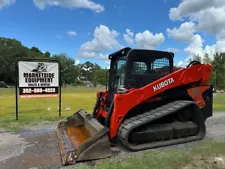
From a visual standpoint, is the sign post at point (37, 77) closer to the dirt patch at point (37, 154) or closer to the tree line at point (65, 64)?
the dirt patch at point (37, 154)

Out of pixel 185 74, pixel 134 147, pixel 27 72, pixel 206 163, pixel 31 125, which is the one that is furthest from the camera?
pixel 27 72

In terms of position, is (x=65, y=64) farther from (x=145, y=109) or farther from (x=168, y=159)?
(x=168, y=159)

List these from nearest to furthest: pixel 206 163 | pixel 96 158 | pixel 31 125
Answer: pixel 206 163 → pixel 96 158 → pixel 31 125

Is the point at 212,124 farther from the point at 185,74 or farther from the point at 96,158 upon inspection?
the point at 96,158

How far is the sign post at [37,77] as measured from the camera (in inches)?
364

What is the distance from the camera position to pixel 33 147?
5.83 m

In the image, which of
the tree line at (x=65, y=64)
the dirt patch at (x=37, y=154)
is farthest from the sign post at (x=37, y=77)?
the tree line at (x=65, y=64)

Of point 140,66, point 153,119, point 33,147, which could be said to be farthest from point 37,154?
point 140,66

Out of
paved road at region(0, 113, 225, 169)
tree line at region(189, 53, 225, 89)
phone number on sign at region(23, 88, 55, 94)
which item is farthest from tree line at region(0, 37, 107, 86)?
paved road at region(0, 113, 225, 169)

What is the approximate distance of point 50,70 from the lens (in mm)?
9703

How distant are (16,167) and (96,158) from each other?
143 centimetres

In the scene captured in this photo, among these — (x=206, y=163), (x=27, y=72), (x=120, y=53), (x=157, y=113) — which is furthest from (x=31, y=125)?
(x=206, y=163)

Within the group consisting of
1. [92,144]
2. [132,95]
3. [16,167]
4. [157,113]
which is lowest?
[16,167]

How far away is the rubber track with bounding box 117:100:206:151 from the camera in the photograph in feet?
17.6
